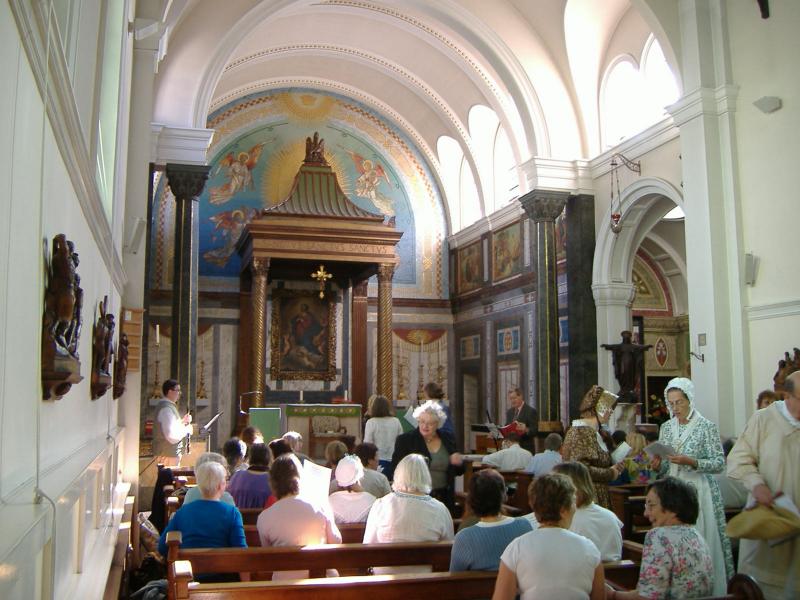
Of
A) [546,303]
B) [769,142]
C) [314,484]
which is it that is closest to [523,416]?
[546,303]

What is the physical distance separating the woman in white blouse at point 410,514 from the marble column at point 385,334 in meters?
11.9

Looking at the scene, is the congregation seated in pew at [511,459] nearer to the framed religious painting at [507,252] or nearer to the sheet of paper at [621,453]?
the sheet of paper at [621,453]

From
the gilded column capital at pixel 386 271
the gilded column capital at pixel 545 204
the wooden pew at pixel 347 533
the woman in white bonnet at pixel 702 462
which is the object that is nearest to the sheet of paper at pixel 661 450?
the woman in white bonnet at pixel 702 462

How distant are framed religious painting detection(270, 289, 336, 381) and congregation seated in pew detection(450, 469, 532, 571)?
589 inches

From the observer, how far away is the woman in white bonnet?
5.89m

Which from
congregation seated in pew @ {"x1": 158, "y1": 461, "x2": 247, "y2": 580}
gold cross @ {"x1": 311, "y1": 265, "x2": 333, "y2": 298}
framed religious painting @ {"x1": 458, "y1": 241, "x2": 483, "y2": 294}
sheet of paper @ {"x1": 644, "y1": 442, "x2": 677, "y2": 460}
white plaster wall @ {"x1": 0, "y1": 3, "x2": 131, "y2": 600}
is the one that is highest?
framed religious painting @ {"x1": 458, "y1": 241, "x2": 483, "y2": 294}

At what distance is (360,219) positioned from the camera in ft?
55.3

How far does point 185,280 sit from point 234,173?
7157 mm

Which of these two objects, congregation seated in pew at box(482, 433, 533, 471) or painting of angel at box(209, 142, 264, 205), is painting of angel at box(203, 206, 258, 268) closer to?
painting of angel at box(209, 142, 264, 205)

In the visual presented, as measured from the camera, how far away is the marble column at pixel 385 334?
16.8 metres

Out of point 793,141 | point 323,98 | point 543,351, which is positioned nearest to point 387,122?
point 323,98

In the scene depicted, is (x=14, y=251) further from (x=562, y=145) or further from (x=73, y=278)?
(x=562, y=145)

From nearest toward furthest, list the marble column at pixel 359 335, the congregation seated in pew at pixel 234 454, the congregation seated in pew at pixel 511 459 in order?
the congregation seated in pew at pixel 234 454, the congregation seated in pew at pixel 511 459, the marble column at pixel 359 335

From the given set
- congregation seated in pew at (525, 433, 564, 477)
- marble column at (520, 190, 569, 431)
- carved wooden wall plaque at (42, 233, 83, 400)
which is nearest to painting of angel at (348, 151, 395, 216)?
marble column at (520, 190, 569, 431)
